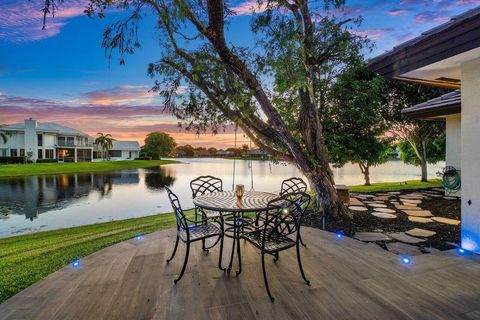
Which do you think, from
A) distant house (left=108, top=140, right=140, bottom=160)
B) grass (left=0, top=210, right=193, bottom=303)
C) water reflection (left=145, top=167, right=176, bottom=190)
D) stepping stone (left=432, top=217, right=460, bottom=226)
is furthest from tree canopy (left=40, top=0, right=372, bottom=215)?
distant house (left=108, top=140, right=140, bottom=160)

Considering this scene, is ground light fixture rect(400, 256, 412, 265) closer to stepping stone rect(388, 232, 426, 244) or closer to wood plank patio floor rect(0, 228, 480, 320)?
wood plank patio floor rect(0, 228, 480, 320)

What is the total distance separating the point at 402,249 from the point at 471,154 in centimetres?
140

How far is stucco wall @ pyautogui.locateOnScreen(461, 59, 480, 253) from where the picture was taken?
301 centimetres

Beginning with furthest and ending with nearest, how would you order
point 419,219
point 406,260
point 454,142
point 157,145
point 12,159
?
point 157,145, point 12,159, point 454,142, point 419,219, point 406,260

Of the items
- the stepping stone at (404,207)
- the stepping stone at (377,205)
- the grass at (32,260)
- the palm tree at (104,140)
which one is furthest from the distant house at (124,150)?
the stepping stone at (404,207)

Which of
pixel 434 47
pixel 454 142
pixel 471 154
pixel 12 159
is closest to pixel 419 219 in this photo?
pixel 471 154

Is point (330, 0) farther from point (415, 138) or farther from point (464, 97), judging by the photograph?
point (415, 138)

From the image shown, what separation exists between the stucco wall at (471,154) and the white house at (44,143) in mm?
39106

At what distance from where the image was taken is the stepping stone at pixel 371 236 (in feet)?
12.4

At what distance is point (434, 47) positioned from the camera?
277cm

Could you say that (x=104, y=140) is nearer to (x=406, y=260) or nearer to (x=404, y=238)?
(x=404, y=238)

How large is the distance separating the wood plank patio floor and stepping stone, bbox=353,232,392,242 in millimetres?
521

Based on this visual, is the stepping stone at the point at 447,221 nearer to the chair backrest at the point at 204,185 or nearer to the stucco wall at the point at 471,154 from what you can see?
the stucco wall at the point at 471,154

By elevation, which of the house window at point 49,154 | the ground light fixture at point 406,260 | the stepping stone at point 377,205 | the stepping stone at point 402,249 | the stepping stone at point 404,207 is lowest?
the stepping stone at point 402,249
